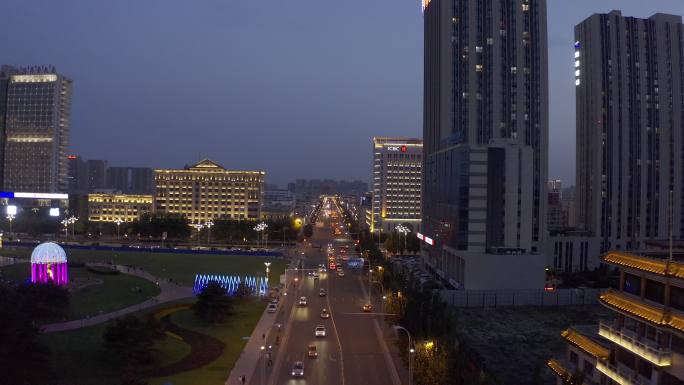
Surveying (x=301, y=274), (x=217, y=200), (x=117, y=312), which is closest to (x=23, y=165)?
(x=217, y=200)

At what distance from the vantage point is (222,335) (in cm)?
3397

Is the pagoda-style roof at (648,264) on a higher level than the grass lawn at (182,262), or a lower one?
higher

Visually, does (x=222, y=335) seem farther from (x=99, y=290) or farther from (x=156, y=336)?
(x=99, y=290)

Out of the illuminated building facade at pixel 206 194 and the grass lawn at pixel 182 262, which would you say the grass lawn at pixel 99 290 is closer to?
the grass lawn at pixel 182 262

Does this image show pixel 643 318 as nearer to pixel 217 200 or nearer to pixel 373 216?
pixel 217 200

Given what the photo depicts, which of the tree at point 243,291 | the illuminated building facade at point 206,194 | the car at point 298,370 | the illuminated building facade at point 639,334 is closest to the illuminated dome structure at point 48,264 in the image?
the tree at point 243,291

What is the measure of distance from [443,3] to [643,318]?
56.8 metres

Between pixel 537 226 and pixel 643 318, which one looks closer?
pixel 643 318

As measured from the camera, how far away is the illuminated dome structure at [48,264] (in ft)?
144

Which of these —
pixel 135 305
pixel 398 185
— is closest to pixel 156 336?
pixel 135 305

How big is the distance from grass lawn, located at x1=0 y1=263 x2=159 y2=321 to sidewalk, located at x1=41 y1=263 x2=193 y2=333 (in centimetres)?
86

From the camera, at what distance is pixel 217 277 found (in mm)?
52656

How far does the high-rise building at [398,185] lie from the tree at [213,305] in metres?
81.6

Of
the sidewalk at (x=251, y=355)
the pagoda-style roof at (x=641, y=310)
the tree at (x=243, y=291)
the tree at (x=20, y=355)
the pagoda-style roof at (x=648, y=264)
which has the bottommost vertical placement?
the sidewalk at (x=251, y=355)
